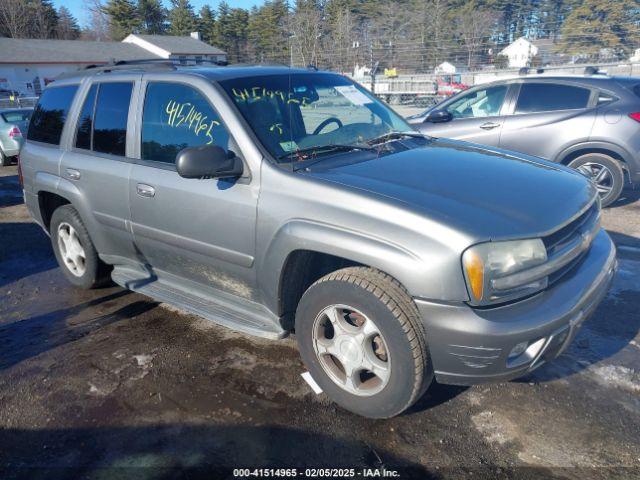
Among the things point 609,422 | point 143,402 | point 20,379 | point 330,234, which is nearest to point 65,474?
point 143,402

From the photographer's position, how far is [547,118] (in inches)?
263

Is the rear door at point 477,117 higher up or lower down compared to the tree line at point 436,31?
lower down

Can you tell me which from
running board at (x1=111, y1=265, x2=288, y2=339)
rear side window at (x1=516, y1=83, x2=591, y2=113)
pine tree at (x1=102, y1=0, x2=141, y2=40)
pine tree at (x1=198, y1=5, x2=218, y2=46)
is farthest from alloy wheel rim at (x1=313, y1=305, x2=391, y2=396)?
pine tree at (x1=102, y1=0, x2=141, y2=40)

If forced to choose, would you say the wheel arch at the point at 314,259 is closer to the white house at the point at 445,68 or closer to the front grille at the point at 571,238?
the front grille at the point at 571,238

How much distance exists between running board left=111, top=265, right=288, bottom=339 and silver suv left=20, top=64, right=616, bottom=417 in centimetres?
1

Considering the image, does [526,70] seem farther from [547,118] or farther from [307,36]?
[307,36]

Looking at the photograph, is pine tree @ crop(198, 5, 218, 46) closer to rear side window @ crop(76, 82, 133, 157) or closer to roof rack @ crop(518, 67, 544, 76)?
roof rack @ crop(518, 67, 544, 76)

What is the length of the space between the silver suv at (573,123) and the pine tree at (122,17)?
72950 mm

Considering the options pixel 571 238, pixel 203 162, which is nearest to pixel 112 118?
pixel 203 162

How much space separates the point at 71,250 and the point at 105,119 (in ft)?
4.42

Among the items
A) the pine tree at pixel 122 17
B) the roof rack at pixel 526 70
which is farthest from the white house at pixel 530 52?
the pine tree at pixel 122 17

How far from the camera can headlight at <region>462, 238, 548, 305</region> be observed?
2.27m

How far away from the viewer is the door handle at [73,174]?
4.05 m

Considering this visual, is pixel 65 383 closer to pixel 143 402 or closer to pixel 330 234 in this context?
pixel 143 402
